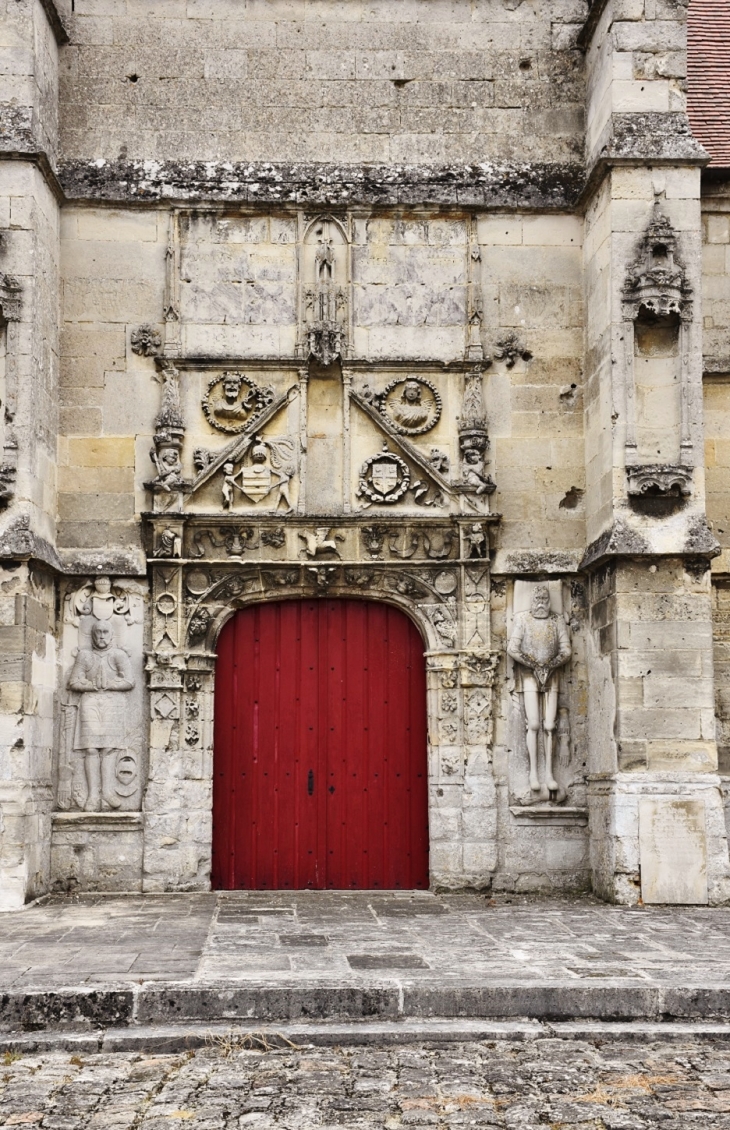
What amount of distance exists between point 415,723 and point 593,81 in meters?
5.26

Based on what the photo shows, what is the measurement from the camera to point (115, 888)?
975 centimetres

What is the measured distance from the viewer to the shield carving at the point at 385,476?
10.2 meters

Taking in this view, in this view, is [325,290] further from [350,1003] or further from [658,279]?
[350,1003]

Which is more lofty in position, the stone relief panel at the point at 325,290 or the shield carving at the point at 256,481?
the stone relief panel at the point at 325,290

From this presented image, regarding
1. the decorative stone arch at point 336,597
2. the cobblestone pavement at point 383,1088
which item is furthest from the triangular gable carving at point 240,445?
the cobblestone pavement at point 383,1088

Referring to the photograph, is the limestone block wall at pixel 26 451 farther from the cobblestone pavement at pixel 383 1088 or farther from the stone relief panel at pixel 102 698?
the cobblestone pavement at pixel 383 1088

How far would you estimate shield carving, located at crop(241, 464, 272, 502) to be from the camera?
33.3 ft

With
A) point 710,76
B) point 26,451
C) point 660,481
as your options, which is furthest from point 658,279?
point 26,451

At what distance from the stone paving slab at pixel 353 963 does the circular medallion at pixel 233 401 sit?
11.9 feet

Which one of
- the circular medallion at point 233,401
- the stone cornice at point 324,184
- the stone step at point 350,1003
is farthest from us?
the stone cornice at point 324,184

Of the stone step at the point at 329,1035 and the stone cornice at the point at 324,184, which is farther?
the stone cornice at the point at 324,184

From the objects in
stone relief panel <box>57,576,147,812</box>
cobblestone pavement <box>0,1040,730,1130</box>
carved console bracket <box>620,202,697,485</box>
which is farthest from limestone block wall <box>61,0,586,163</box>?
cobblestone pavement <box>0,1040,730,1130</box>

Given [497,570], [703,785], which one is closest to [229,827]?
[497,570]

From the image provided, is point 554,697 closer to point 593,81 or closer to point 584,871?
point 584,871
